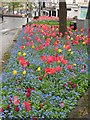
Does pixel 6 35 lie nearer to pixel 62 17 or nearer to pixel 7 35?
pixel 7 35

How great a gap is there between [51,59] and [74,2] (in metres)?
53.8

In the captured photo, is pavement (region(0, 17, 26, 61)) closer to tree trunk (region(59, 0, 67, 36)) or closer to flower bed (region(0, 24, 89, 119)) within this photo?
tree trunk (region(59, 0, 67, 36))

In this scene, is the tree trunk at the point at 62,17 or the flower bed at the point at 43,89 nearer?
the flower bed at the point at 43,89

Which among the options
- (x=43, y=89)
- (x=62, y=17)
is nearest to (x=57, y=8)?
(x=62, y=17)

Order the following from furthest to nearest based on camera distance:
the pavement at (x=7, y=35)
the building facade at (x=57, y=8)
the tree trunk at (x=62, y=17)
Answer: the building facade at (x=57, y=8) < the pavement at (x=7, y=35) < the tree trunk at (x=62, y=17)

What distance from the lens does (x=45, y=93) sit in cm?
514

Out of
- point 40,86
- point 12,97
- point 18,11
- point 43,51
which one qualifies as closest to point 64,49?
point 43,51

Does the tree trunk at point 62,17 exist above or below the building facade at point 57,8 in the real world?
above

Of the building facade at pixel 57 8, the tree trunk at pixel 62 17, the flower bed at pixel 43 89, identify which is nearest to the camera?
the flower bed at pixel 43 89

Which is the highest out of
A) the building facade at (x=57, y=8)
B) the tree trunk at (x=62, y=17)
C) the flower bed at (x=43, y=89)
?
the tree trunk at (x=62, y=17)

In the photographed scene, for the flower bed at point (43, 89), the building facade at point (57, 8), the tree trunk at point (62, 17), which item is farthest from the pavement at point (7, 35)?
the building facade at point (57, 8)

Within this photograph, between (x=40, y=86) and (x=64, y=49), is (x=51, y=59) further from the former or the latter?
(x=64, y=49)

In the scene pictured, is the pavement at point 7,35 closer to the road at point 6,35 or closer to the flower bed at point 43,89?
the road at point 6,35

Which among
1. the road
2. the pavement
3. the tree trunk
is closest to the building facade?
the road
